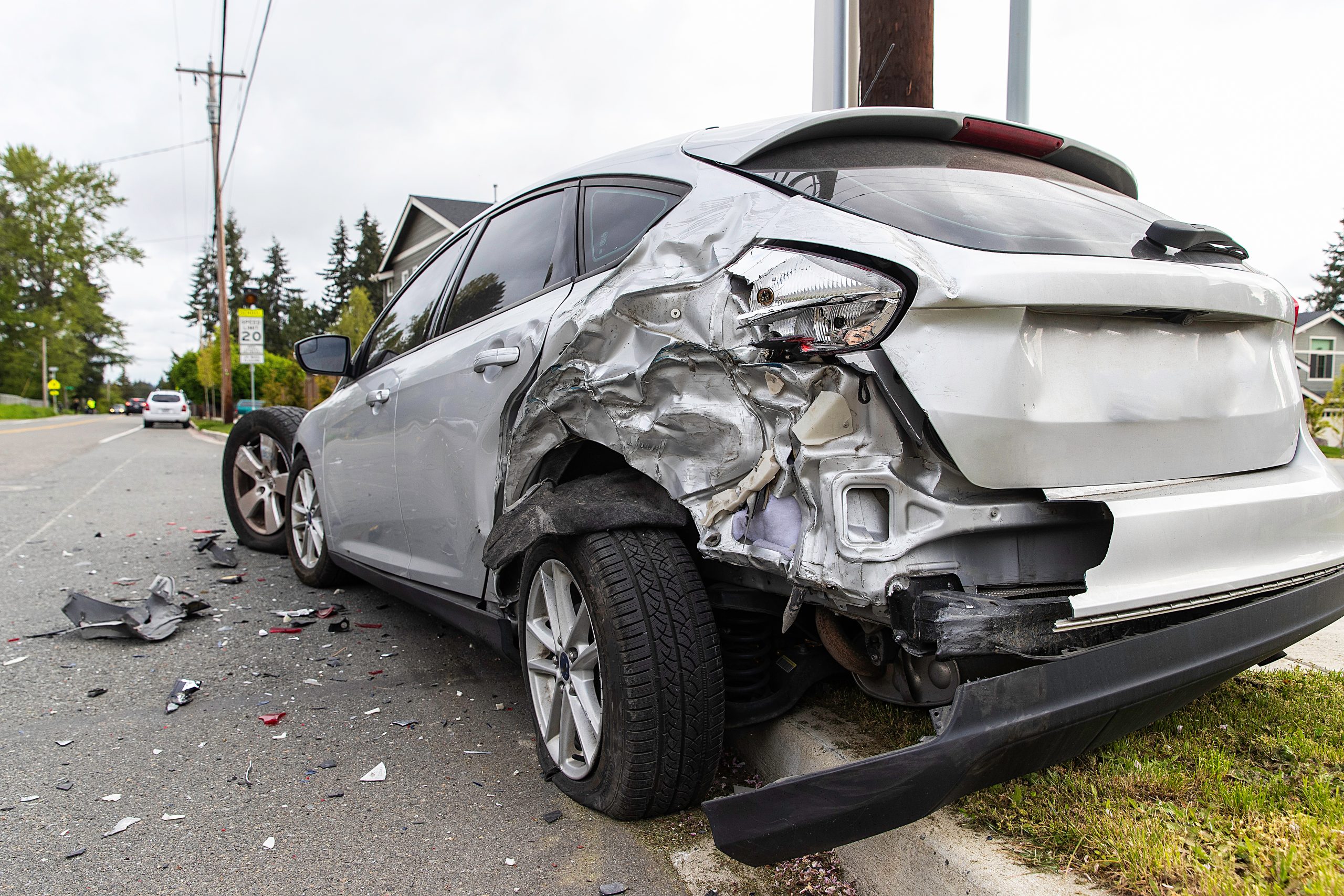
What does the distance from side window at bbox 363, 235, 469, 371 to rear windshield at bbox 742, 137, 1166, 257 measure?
1.92m

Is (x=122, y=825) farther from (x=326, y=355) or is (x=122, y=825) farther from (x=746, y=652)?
(x=326, y=355)

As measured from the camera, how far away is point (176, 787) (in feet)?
8.73

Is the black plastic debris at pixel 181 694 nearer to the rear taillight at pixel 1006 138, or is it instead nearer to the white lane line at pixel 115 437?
the rear taillight at pixel 1006 138

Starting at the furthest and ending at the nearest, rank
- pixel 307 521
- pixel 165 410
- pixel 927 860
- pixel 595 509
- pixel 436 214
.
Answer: pixel 165 410 < pixel 436 214 < pixel 307 521 < pixel 595 509 < pixel 927 860

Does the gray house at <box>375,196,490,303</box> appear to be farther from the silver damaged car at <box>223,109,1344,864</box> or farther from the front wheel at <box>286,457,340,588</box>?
the silver damaged car at <box>223,109,1344,864</box>

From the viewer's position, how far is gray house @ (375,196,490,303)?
26359 millimetres

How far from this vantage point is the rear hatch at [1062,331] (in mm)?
1645

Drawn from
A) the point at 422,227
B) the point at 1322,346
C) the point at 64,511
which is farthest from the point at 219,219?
the point at 1322,346

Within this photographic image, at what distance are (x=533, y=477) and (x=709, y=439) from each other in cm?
82

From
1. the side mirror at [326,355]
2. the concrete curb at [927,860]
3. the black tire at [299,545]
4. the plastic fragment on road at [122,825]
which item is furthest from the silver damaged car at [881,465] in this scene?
the black tire at [299,545]

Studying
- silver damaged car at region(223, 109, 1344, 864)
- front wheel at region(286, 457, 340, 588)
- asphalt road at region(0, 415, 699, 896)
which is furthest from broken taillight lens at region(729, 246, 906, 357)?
front wheel at region(286, 457, 340, 588)

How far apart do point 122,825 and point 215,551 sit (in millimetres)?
3642

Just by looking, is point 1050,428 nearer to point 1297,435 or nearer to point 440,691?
point 1297,435

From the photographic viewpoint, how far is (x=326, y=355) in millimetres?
4270
